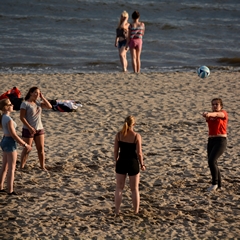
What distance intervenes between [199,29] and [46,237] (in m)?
23.5

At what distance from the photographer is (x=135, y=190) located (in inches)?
361

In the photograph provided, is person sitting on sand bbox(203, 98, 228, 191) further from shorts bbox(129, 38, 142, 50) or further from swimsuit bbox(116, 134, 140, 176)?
shorts bbox(129, 38, 142, 50)

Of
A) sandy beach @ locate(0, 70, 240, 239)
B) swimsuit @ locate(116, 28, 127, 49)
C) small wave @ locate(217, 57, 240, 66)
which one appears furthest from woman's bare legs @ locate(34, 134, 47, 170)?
small wave @ locate(217, 57, 240, 66)

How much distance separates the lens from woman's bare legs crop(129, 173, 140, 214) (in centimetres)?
909

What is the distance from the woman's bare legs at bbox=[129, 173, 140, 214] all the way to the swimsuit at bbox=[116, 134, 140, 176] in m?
0.09

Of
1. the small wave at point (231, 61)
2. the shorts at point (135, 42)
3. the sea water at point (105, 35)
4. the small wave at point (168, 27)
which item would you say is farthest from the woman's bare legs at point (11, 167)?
the small wave at point (168, 27)

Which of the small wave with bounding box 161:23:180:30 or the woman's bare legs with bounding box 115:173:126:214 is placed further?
the small wave with bounding box 161:23:180:30

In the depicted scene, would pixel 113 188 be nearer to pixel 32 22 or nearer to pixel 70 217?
pixel 70 217

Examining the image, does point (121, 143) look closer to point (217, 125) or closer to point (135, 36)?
point (217, 125)

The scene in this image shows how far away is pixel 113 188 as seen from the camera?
10.3m

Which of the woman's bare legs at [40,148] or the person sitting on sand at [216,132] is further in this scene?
the woman's bare legs at [40,148]

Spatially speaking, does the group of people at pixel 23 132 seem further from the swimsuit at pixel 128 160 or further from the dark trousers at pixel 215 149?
the dark trousers at pixel 215 149

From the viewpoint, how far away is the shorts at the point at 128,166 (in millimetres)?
8992

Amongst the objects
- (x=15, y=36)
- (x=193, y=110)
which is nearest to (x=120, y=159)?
(x=193, y=110)
